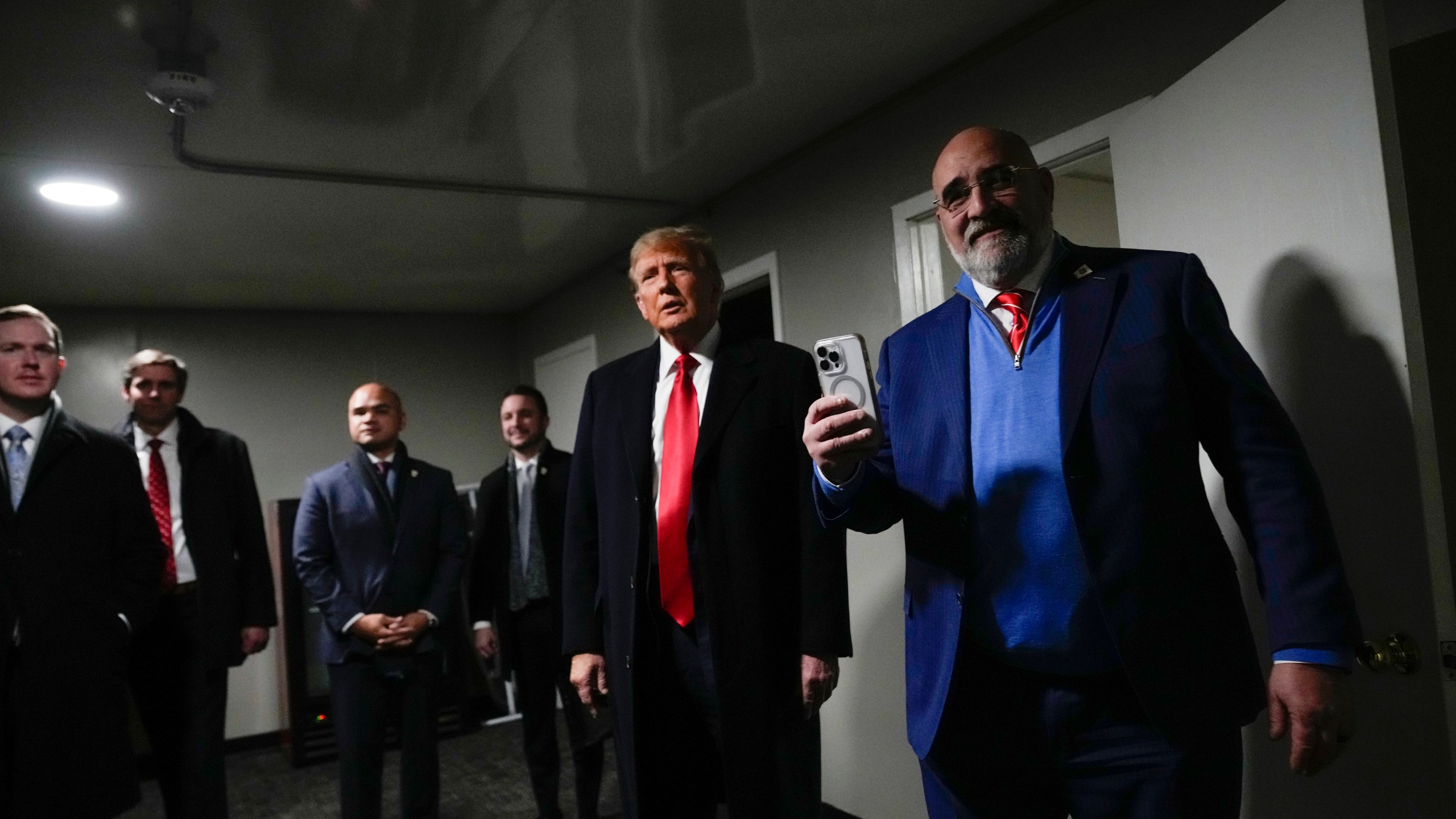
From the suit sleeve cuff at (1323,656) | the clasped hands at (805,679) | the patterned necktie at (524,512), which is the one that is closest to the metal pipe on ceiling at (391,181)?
the patterned necktie at (524,512)

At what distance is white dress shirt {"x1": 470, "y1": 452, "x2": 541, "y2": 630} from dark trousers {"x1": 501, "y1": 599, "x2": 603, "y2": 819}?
18 centimetres

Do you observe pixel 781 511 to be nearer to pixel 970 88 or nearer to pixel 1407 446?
pixel 1407 446

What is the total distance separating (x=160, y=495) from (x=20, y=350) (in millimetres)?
899

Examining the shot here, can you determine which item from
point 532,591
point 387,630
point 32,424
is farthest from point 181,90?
point 532,591

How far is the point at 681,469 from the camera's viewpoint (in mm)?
1811

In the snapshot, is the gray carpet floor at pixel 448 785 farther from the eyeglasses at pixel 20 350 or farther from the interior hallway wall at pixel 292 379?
the eyeglasses at pixel 20 350

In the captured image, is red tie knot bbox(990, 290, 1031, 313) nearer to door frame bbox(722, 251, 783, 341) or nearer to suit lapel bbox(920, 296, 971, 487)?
suit lapel bbox(920, 296, 971, 487)

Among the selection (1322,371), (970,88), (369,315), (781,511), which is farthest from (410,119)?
(369,315)

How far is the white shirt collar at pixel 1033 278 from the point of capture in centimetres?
137

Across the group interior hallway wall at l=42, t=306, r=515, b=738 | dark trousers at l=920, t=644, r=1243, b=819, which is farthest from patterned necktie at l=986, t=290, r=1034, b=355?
interior hallway wall at l=42, t=306, r=515, b=738

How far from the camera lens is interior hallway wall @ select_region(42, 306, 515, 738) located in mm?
5168

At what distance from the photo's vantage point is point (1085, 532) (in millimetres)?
1177

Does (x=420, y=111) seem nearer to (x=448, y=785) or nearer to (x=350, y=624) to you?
(x=350, y=624)

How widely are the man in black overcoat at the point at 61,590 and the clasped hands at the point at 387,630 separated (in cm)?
61
